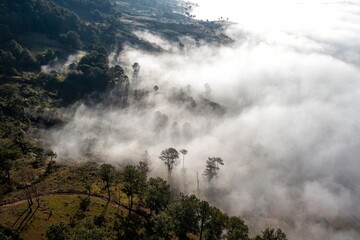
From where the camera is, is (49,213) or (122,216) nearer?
(49,213)

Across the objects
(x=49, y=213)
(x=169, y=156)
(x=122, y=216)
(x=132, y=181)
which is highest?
→ (x=169, y=156)

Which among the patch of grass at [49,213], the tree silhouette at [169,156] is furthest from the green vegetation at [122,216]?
the tree silhouette at [169,156]

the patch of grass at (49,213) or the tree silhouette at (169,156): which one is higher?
the tree silhouette at (169,156)

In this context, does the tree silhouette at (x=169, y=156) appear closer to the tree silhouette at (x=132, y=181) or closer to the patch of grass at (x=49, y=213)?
the tree silhouette at (x=132, y=181)

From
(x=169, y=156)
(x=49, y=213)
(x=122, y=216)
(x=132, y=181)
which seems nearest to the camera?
(x=49, y=213)

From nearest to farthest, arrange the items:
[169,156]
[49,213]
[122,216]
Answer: [49,213] → [122,216] → [169,156]

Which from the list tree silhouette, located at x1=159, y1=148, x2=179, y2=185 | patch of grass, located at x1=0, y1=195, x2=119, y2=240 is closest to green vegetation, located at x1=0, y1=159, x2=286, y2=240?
patch of grass, located at x1=0, y1=195, x2=119, y2=240

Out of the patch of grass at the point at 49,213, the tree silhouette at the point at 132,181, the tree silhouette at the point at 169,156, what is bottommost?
the patch of grass at the point at 49,213

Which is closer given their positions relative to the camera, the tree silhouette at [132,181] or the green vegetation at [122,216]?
the green vegetation at [122,216]

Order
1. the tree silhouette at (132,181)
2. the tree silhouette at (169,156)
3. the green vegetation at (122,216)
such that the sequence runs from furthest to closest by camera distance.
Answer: the tree silhouette at (169,156) < the tree silhouette at (132,181) < the green vegetation at (122,216)

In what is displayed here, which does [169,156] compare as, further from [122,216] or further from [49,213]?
[49,213]

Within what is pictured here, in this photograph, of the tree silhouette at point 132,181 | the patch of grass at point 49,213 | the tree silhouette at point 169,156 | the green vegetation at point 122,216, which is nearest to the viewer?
the green vegetation at point 122,216

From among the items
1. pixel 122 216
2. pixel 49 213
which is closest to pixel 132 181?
pixel 122 216

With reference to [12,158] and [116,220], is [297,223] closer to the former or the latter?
[116,220]
